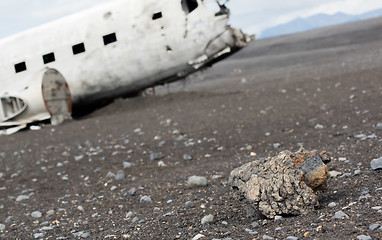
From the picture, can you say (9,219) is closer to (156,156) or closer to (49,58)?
(156,156)

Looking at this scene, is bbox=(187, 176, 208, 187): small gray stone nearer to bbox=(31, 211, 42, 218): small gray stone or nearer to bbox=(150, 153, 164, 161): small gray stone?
bbox=(31, 211, 42, 218): small gray stone

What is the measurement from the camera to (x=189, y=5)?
46.0ft

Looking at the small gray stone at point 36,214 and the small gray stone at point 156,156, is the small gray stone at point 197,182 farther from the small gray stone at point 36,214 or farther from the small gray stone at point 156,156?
the small gray stone at point 156,156

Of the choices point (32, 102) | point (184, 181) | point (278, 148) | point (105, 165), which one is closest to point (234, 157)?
point (278, 148)

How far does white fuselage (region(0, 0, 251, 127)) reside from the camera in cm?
1405

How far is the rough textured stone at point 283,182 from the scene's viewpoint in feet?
13.1

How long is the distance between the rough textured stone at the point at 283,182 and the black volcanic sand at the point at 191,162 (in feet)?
0.45

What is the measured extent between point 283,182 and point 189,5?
11.0 meters

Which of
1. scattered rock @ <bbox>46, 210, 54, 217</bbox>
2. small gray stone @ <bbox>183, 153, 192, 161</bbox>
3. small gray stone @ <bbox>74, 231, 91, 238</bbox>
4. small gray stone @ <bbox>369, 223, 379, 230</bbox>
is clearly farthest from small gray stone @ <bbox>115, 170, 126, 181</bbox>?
small gray stone @ <bbox>369, 223, 379, 230</bbox>

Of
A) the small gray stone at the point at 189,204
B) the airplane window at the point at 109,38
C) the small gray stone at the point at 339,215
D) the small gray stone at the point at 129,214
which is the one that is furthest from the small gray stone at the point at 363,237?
the airplane window at the point at 109,38

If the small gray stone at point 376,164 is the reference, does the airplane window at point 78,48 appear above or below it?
above

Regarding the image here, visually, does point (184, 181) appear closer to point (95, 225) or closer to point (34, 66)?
point (95, 225)

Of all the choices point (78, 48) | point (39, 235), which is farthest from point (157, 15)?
point (39, 235)

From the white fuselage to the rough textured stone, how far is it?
33.4 feet
